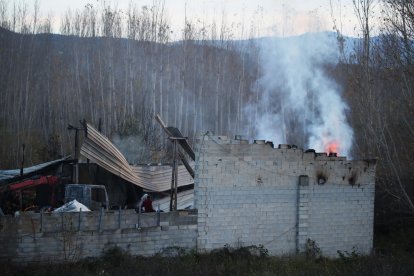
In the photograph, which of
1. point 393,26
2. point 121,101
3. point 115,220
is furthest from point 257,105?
point 115,220

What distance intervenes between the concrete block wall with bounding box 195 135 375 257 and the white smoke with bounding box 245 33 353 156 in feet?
12.9

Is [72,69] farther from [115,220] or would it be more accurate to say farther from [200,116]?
[115,220]

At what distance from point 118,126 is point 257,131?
30.4 feet

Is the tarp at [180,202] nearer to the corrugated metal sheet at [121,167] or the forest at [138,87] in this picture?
the corrugated metal sheet at [121,167]

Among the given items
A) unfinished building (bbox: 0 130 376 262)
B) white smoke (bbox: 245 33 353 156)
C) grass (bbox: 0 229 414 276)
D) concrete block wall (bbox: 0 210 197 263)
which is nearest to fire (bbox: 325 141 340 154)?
white smoke (bbox: 245 33 353 156)

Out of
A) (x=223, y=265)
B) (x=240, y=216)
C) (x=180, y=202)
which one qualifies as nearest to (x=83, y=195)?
(x=180, y=202)

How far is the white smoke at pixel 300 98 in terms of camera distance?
64.1 feet

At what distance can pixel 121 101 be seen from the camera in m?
33.2

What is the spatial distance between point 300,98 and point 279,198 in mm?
17913

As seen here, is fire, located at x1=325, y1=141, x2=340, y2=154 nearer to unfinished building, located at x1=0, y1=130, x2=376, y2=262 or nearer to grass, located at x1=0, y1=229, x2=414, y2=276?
unfinished building, located at x1=0, y1=130, x2=376, y2=262

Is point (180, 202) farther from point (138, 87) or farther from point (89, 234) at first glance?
point (138, 87)

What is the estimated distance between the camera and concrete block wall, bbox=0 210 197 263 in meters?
11.5

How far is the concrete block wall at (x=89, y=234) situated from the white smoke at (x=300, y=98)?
25.8 feet

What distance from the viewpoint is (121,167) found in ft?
52.2
